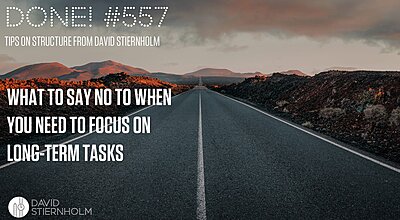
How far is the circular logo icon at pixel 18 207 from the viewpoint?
→ 183 inches

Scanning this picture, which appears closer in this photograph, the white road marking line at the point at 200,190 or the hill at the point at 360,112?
the white road marking line at the point at 200,190

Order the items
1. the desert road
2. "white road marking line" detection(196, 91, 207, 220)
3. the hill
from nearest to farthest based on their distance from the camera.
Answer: "white road marking line" detection(196, 91, 207, 220), the desert road, the hill

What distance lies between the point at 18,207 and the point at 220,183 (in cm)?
305

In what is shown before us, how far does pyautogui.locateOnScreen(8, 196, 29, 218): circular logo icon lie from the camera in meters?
4.64

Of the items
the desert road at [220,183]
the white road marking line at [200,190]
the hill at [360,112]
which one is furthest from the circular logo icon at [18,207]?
the hill at [360,112]

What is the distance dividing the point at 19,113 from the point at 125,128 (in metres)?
4.63

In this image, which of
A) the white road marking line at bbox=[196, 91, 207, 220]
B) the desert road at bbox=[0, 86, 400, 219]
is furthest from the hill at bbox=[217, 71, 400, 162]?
the white road marking line at bbox=[196, 91, 207, 220]

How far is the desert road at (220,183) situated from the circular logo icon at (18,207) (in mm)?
112

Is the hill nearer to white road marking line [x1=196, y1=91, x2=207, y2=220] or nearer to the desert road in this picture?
the desert road

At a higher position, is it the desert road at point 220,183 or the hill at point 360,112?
the hill at point 360,112

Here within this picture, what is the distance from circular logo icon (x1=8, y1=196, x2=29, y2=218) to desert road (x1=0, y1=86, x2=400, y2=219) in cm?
11

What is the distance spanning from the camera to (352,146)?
9492mm

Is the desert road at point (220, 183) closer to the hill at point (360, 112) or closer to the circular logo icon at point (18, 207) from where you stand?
the circular logo icon at point (18, 207)

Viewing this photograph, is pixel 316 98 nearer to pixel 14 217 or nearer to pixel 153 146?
pixel 153 146
